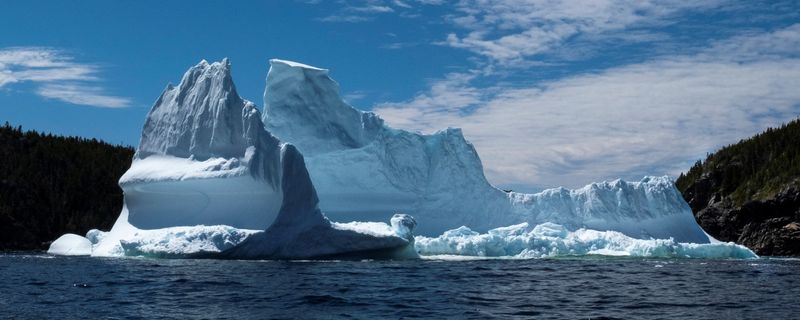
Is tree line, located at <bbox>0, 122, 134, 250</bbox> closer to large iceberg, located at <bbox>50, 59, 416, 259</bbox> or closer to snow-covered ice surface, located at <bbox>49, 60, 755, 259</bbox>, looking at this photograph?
snow-covered ice surface, located at <bbox>49, 60, 755, 259</bbox>

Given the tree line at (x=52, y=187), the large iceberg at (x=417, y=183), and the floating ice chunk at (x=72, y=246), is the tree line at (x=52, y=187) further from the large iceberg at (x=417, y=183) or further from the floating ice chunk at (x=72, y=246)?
the large iceberg at (x=417, y=183)

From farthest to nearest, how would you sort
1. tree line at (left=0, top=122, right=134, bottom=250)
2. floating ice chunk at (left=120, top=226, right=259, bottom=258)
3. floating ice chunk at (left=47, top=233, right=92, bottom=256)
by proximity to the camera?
tree line at (left=0, top=122, right=134, bottom=250)
floating ice chunk at (left=47, top=233, right=92, bottom=256)
floating ice chunk at (left=120, top=226, right=259, bottom=258)

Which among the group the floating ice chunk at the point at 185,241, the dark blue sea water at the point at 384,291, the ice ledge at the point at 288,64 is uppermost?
the ice ledge at the point at 288,64

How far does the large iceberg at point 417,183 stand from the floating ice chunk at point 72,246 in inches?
398

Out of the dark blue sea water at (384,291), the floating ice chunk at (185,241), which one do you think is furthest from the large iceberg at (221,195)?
the dark blue sea water at (384,291)

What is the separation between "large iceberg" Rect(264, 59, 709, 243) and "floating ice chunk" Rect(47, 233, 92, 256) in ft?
33.1

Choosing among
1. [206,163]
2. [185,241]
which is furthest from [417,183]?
[185,241]

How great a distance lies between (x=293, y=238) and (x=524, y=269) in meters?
8.46

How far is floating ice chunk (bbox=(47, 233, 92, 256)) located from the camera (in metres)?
40.8

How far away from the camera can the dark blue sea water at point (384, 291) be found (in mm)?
17797

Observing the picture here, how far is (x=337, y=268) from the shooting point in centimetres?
2856

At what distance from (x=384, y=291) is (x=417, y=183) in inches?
840

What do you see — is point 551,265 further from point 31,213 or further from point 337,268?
point 31,213

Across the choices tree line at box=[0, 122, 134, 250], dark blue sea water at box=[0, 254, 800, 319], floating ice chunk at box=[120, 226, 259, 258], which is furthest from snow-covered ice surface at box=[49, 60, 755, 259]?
tree line at box=[0, 122, 134, 250]
